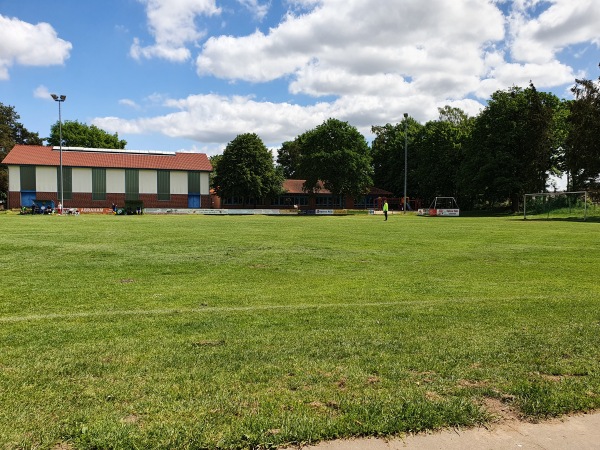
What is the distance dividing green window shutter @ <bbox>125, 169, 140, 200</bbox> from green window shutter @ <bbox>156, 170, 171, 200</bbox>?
128 inches

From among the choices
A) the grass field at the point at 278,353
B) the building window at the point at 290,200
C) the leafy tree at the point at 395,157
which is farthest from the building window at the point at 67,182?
the grass field at the point at 278,353

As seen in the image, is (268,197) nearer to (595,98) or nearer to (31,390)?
(595,98)

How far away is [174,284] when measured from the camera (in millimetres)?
10906

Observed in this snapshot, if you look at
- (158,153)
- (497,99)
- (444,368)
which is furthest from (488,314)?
(158,153)

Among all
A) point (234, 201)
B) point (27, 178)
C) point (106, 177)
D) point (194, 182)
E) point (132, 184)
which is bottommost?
point (234, 201)

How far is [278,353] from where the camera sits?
531cm

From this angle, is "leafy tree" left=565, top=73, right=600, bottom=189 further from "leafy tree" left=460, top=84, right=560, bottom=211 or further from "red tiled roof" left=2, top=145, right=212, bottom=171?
"red tiled roof" left=2, top=145, right=212, bottom=171

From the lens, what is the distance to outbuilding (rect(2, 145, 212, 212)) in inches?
2805

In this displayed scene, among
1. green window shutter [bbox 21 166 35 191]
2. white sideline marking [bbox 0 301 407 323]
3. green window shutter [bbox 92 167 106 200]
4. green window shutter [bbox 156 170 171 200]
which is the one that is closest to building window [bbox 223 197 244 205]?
green window shutter [bbox 156 170 171 200]

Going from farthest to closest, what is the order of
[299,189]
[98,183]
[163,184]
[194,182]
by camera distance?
1. [299,189]
2. [194,182]
3. [163,184]
4. [98,183]

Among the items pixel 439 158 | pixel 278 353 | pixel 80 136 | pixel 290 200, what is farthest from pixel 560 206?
pixel 80 136

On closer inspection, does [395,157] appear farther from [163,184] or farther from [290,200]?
[163,184]

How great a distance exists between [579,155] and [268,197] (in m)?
50.9

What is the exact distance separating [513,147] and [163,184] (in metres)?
56.0
